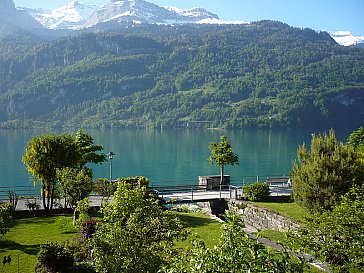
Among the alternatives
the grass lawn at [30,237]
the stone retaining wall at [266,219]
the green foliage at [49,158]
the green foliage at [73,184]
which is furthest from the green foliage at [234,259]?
the green foliage at [49,158]

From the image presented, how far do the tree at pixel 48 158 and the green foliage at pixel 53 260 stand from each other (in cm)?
1147

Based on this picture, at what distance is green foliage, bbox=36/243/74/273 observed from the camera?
44.0 ft

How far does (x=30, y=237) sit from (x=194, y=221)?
27.7ft

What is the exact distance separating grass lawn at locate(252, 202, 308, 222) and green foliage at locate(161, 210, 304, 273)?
603 inches

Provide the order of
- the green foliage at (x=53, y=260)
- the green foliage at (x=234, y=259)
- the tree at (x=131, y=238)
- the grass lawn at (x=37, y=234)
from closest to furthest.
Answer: the green foliage at (x=234, y=259) → the tree at (x=131, y=238) → the green foliage at (x=53, y=260) → the grass lawn at (x=37, y=234)

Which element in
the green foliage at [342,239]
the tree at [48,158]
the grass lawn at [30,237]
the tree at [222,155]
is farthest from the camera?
the tree at [222,155]

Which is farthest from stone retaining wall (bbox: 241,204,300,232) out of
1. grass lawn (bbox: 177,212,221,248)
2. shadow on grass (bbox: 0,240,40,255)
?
shadow on grass (bbox: 0,240,40,255)

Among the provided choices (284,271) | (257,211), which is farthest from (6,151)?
(284,271)

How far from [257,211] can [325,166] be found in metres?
7.60

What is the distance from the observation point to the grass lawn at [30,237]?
48.9 feet

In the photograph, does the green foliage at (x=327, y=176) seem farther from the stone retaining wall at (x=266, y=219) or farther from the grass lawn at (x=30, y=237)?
the grass lawn at (x=30, y=237)

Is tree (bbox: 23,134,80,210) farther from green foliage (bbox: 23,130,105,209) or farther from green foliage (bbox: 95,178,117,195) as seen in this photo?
green foliage (bbox: 95,178,117,195)

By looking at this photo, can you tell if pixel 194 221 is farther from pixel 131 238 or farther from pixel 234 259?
pixel 234 259

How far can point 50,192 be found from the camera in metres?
25.4
